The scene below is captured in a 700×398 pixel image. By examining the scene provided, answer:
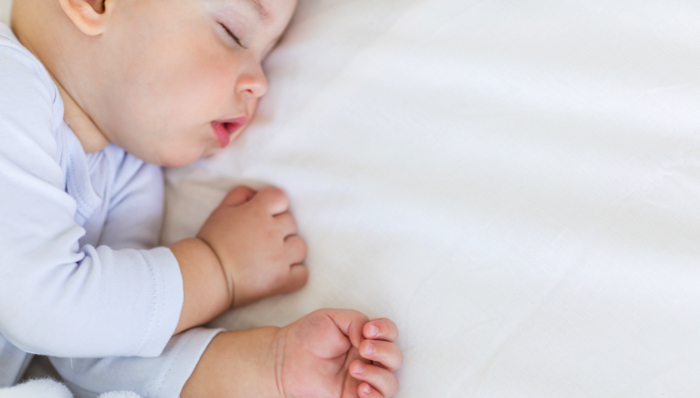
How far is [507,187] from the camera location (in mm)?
717

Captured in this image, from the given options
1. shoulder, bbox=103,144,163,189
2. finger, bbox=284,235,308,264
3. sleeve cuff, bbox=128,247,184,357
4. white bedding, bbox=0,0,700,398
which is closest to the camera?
white bedding, bbox=0,0,700,398

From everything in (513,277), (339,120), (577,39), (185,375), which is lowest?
(185,375)

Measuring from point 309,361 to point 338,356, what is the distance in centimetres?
5

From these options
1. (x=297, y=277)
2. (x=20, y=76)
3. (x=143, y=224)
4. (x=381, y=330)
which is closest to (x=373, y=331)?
(x=381, y=330)

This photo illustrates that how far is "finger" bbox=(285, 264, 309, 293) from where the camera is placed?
0.83 meters

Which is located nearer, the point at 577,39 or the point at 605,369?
the point at 605,369

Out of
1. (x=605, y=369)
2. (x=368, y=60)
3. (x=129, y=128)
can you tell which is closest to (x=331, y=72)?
(x=368, y=60)

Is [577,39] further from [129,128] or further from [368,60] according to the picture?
[129,128]

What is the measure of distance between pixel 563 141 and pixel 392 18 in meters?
0.37

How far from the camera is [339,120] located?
871mm

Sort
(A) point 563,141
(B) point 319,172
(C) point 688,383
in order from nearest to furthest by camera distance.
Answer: (C) point 688,383 < (A) point 563,141 < (B) point 319,172

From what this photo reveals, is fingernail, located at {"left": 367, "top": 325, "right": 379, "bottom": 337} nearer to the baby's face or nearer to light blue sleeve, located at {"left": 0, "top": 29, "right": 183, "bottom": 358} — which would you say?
light blue sleeve, located at {"left": 0, "top": 29, "right": 183, "bottom": 358}

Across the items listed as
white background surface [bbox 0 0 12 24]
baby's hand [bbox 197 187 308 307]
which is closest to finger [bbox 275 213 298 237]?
baby's hand [bbox 197 187 308 307]

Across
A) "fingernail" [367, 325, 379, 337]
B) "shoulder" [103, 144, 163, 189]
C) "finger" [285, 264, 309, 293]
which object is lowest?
"finger" [285, 264, 309, 293]
